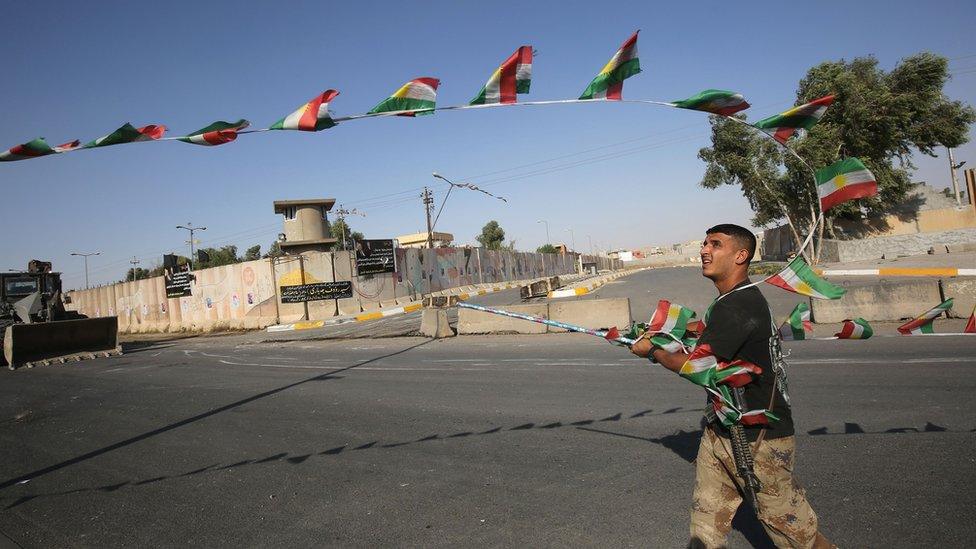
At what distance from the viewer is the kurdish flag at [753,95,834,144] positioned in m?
4.52

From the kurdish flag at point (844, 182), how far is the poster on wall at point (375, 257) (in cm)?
2820

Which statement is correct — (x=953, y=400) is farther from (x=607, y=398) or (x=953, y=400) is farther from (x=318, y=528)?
(x=318, y=528)

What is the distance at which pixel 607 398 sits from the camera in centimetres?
698

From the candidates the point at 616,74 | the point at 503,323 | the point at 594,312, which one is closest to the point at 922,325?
the point at 616,74

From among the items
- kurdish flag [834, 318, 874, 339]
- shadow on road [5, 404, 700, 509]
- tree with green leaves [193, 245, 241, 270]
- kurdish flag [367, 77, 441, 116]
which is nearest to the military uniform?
kurdish flag [834, 318, 874, 339]

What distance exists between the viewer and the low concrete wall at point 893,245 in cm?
3878

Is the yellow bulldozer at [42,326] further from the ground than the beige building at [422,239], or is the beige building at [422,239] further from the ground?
the beige building at [422,239]

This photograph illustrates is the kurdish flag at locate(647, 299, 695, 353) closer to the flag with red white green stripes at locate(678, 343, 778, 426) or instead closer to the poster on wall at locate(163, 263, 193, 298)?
the flag with red white green stripes at locate(678, 343, 778, 426)

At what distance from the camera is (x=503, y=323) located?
1602 cm

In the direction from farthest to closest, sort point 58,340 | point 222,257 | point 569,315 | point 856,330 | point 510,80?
1. point 222,257
2. point 58,340
3. point 569,315
4. point 510,80
5. point 856,330

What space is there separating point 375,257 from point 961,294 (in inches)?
1012

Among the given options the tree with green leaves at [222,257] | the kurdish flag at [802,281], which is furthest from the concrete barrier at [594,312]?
the tree with green leaves at [222,257]

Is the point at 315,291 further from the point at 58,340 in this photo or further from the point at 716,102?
the point at 716,102

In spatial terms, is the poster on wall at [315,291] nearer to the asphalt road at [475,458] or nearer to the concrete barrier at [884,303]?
the asphalt road at [475,458]
